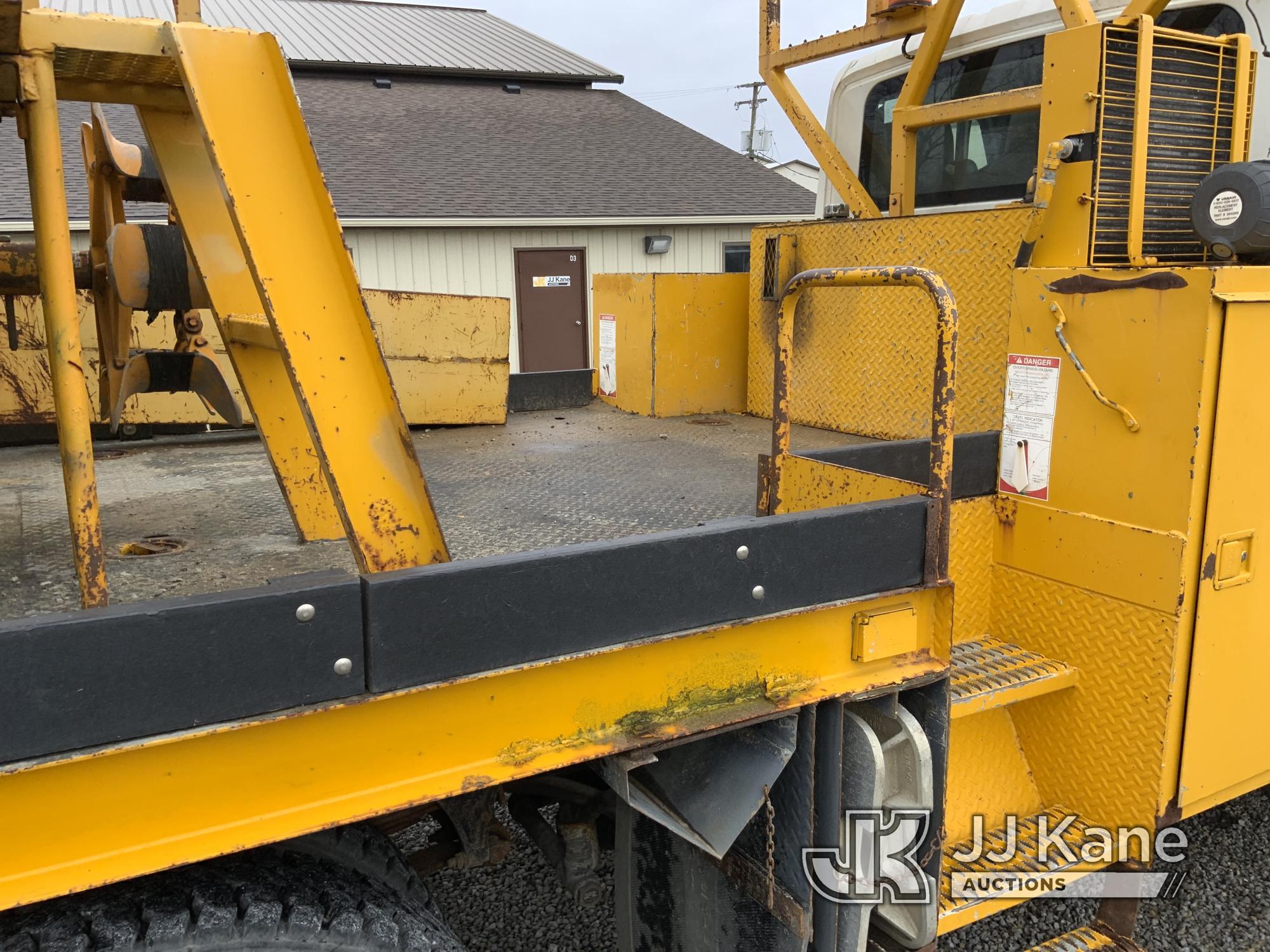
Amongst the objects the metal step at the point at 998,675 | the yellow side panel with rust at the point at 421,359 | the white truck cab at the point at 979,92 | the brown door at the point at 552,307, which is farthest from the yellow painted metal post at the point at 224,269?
the brown door at the point at 552,307

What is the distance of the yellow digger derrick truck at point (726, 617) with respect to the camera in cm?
141

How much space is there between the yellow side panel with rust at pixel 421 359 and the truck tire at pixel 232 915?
8.23ft

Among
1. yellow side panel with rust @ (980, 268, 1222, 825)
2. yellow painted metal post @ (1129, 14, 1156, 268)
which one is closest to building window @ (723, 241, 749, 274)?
yellow painted metal post @ (1129, 14, 1156, 268)

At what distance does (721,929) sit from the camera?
2.17 meters

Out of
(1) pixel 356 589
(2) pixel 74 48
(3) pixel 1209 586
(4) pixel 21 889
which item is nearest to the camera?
(4) pixel 21 889

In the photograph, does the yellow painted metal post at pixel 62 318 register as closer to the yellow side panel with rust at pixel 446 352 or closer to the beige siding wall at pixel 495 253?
the yellow side panel with rust at pixel 446 352

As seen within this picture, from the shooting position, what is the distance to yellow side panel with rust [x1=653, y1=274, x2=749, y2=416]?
423 centimetres

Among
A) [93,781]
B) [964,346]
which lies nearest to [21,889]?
[93,781]

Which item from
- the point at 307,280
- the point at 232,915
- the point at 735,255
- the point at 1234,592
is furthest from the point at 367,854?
the point at 735,255

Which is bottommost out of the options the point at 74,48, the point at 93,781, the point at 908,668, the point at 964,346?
the point at 908,668

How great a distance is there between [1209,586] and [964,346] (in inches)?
44.3

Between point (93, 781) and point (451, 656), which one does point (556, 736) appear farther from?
point (93, 781)

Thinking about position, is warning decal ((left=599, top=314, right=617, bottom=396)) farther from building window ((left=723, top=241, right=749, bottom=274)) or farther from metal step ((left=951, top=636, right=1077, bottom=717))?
building window ((left=723, top=241, right=749, bottom=274))

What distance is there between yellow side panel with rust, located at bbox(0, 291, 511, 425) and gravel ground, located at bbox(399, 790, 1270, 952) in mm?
1684
